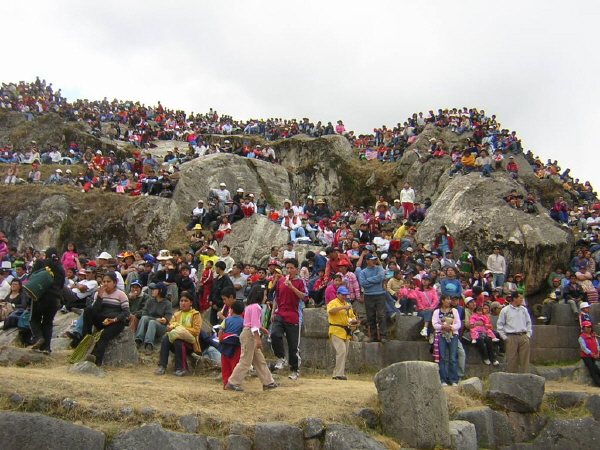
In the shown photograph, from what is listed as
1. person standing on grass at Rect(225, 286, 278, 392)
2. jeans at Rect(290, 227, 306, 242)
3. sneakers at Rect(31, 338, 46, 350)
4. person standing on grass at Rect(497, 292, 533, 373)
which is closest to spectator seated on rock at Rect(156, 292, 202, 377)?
person standing on grass at Rect(225, 286, 278, 392)

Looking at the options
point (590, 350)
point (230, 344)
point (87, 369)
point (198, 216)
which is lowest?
point (87, 369)

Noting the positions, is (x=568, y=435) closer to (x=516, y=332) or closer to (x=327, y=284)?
(x=516, y=332)

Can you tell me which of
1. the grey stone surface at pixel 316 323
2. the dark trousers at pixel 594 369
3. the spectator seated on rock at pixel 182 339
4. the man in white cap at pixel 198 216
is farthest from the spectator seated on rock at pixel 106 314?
the man in white cap at pixel 198 216

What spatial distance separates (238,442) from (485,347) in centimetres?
801

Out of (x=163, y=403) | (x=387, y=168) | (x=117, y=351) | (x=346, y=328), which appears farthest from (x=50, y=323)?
(x=387, y=168)

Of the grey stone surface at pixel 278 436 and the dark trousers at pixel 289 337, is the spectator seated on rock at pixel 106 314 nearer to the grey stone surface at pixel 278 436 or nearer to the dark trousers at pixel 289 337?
the dark trousers at pixel 289 337

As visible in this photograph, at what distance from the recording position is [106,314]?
32.7 ft

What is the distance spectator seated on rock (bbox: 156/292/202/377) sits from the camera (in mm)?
9812

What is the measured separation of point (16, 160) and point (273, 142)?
13000 millimetres

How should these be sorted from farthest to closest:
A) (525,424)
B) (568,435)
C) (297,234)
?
(297,234) < (568,435) < (525,424)

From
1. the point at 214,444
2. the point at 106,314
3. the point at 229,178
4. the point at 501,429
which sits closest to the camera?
the point at 214,444

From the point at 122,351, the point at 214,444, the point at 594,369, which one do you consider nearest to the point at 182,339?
the point at 122,351

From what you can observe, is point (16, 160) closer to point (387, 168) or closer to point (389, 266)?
point (387, 168)

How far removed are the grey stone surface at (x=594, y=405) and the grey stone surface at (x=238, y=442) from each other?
7682 mm
